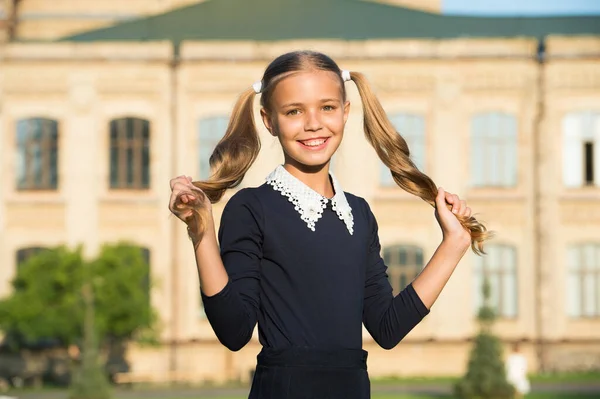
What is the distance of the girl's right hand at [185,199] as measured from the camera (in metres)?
2.80

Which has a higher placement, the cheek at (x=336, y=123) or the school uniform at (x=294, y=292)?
the cheek at (x=336, y=123)

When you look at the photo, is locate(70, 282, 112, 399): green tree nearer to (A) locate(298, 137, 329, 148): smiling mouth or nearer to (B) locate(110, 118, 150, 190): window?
(B) locate(110, 118, 150, 190): window

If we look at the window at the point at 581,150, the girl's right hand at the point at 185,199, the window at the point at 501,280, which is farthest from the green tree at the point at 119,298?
the girl's right hand at the point at 185,199

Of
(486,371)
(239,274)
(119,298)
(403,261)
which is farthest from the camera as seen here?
(403,261)

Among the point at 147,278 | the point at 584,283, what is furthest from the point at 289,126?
the point at 584,283

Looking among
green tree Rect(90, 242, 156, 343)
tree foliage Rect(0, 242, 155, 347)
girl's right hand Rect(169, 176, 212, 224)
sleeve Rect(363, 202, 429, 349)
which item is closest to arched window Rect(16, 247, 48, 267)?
tree foliage Rect(0, 242, 155, 347)

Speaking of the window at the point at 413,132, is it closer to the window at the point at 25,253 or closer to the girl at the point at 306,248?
the window at the point at 25,253

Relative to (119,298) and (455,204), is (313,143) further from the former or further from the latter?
(119,298)

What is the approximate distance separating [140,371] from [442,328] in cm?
724

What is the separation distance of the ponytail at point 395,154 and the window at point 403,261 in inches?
1156

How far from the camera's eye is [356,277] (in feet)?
10.6

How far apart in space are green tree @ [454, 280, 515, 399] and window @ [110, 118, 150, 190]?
1339 centimetres

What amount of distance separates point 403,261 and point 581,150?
517 cm

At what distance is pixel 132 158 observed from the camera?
33.5 meters
